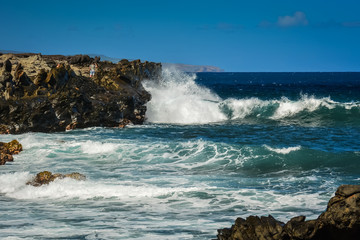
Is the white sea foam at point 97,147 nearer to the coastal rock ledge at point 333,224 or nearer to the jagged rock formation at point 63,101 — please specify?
the jagged rock formation at point 63,101

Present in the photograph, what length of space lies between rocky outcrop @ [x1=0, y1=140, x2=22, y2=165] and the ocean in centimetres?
29

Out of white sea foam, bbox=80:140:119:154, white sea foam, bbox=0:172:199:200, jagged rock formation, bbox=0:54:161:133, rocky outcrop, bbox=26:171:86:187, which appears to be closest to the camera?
white sea foam, bbox=0:172:199:200

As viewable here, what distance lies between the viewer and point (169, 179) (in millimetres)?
14305

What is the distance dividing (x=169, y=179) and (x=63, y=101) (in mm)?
12529

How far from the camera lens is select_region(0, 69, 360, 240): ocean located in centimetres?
964

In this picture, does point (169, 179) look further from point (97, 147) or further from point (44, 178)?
point (97, 147)

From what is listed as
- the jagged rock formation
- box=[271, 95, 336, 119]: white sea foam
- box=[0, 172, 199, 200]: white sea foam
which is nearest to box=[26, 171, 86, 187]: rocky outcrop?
box=[0, 172, 199, 200]: white sea foam

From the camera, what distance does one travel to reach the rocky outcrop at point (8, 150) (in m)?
16.5

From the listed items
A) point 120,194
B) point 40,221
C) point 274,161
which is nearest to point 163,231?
point 40,221

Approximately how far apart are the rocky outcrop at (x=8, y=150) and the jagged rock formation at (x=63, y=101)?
16.2 feet

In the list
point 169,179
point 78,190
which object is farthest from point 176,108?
point 78,190

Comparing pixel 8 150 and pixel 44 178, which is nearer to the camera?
pixel 44 178

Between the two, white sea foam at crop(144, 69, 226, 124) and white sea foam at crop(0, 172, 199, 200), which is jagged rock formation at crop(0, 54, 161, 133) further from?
white sea foam at crop(0, 172, 199, 200)

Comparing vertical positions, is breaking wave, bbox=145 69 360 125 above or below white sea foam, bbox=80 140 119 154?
above
